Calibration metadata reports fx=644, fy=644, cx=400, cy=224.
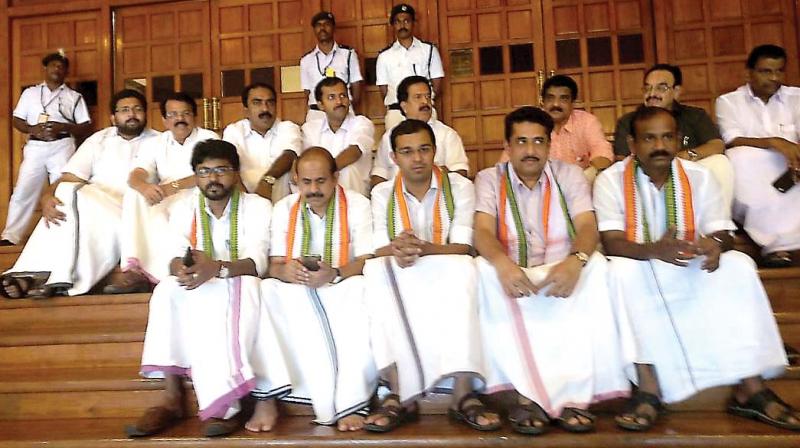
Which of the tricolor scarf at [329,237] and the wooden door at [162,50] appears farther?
the wooden door at [162,50]

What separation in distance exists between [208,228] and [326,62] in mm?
2716

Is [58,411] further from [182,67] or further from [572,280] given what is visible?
[182,67]

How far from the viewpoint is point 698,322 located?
8.05ft

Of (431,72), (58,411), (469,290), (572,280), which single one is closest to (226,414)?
(58,411)

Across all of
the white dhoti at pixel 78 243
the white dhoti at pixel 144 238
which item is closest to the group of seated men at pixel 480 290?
the white dhoti at pixel 144 238

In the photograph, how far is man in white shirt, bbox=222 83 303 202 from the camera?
402 cm

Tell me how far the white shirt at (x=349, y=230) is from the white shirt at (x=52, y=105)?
3506 millimetres

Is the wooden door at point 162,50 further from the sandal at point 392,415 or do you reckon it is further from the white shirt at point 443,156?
the sandal at point 392,415

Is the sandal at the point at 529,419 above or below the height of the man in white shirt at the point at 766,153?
below

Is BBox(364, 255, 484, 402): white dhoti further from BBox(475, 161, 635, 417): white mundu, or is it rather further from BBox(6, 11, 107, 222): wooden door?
BBox(6, 11, 107, 222): wooden door

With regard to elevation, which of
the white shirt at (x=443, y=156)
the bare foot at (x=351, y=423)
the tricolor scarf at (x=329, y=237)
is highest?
the white shirt at (x=443, y=156)

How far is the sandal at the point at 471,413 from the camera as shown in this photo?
234 cm

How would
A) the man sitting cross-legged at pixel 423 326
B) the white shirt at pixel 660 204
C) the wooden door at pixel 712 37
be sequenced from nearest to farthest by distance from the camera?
the man sitting cross-legged at pixel 423 326
the white shirt at pixel 660 204
the wooden door at pixel 712 37

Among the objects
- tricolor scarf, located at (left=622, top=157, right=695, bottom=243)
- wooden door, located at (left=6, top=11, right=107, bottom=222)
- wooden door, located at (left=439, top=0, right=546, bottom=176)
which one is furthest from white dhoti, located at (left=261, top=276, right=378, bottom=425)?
wooden door, located at (left=6, top=11, right=107, bottom=222)
